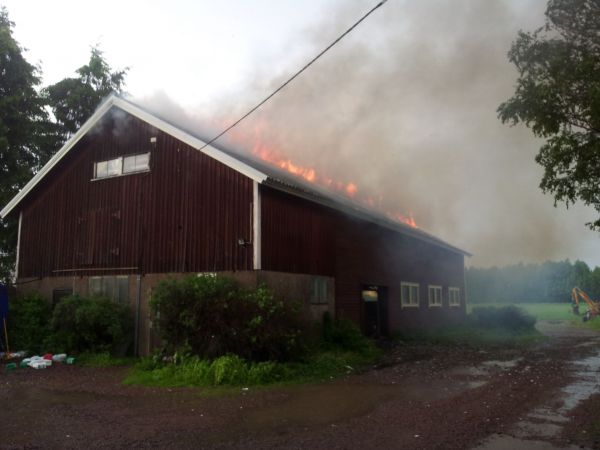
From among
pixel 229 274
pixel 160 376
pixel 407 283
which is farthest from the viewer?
pixel 407 283

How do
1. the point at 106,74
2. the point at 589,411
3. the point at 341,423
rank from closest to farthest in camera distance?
the point at 341,423, the point at 589,411, the point at 106,74

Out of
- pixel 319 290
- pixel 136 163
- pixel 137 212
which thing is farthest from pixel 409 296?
pixel 136 163

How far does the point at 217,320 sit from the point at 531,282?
61551mm

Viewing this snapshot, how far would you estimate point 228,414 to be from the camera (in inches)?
311

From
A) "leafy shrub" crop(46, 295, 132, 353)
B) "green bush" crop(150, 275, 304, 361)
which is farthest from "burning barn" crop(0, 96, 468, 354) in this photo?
"green bush" crop(150, 275, 304, 361)

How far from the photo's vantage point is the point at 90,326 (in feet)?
45.5

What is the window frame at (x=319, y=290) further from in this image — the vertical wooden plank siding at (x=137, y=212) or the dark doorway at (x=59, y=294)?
the dark doorway at (x=59, y=294)

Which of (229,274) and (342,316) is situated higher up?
(229,274)

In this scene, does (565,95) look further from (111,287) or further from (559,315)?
(559,315)

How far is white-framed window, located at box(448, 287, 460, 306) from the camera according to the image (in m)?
27.5

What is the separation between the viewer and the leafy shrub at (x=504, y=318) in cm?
2359

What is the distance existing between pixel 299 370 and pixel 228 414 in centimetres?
383

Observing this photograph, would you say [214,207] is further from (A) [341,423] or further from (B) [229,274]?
(A) [341,423]

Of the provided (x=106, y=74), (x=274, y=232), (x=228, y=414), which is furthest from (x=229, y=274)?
(x=106, y=74)
